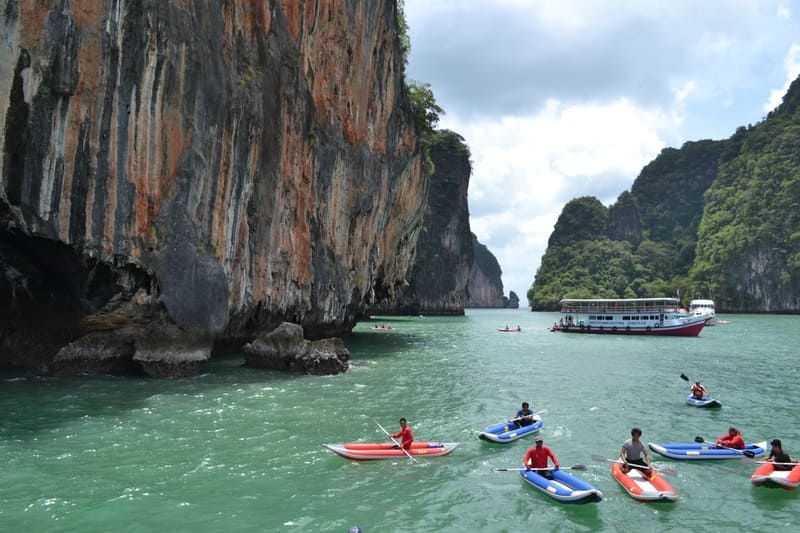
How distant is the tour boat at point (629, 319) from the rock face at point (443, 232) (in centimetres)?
4728

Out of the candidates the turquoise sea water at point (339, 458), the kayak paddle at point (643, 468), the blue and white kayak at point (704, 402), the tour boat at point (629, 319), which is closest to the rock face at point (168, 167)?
the turquoise sea water at point (339, 458)

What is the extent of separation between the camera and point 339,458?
1152 centimetres

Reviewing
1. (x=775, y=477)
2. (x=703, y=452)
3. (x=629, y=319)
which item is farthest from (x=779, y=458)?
(x=629, y=319)

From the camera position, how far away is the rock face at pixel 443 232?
10419 centimetres

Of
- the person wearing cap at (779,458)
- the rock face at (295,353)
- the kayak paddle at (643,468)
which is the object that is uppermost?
the rock face at (295,353)

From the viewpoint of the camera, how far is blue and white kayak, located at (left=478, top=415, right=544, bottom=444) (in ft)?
44.1

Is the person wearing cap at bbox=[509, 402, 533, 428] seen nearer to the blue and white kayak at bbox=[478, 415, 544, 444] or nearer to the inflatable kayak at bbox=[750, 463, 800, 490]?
the blue and white kayak at bbox=[478, 415, 544, 444]

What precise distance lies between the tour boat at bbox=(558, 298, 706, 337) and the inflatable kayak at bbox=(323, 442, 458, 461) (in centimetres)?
4317

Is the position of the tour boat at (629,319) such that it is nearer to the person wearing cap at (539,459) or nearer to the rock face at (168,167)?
the rock face at (168,167)

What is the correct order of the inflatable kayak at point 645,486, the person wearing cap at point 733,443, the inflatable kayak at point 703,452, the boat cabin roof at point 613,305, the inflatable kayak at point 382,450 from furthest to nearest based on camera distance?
the boat cabin roof at point 613,305 < the person wearing cap at point 733,443 < the inflatable kayak at point 703,452 < the inflatable kayak at point 382,450 < the inflatable kayak at point 645,486

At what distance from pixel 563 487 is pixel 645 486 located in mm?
1664

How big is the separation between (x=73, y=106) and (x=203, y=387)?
10.3m

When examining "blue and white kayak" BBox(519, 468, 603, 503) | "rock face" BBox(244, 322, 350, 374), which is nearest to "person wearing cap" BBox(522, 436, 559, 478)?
"blue and white kayak" BBox(519, 468, 603, 503)

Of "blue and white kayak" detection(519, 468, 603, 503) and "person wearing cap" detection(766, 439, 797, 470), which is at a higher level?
"person wearing cap" detection(766, 439, 797, 470)
